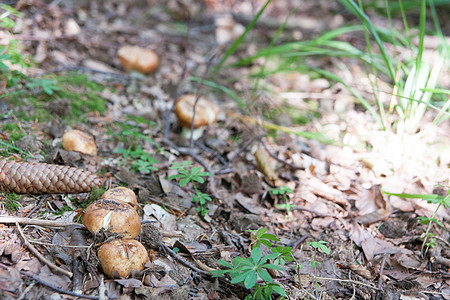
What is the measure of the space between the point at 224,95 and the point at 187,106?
1090 mm

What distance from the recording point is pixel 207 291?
2.01 m

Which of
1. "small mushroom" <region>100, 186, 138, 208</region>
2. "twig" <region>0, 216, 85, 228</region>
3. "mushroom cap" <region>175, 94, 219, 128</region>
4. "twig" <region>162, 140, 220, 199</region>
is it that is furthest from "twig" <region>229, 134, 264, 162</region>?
"twig" <region>0, 216, 85, 228</region>

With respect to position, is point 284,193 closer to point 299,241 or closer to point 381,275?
point 299,241

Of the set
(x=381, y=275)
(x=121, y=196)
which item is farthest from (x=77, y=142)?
(x=381, y=275)

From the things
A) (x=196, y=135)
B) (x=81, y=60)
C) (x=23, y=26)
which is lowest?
(x=196, y=135)

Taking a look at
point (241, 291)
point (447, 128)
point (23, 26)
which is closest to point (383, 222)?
point (241, 291)

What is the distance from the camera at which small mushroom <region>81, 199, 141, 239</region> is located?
1.94 m

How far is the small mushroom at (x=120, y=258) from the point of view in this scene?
71.6 inches

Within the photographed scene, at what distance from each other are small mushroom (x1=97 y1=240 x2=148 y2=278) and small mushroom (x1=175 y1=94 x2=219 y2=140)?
67.1 inches

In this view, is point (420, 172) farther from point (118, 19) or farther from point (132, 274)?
point (118, 19)

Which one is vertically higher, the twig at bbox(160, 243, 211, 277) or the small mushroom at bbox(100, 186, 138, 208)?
the small mushroom at bbox(100, 186, 138, 208)

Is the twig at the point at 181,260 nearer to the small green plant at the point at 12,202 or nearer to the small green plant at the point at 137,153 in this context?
the small green plant at the point at 137,153

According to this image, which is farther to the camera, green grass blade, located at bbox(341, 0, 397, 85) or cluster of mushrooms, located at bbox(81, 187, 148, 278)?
green grass blade, located at bbox(341, 0, 397, 85)

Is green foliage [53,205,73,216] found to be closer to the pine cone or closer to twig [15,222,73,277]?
the pine cone
